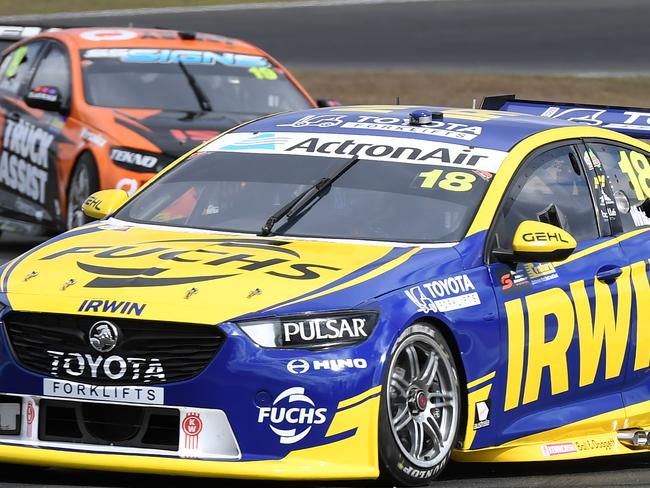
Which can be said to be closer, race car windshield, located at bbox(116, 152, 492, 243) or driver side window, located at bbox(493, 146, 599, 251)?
race car windshield, located at bbox(116, 152, 492, 243)

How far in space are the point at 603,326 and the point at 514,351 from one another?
0.69m

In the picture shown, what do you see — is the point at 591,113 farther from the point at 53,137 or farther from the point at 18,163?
the point at 18,163

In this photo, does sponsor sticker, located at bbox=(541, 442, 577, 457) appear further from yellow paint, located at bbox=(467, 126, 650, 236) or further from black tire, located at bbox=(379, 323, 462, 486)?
yellow paint, located at bbox=(467, 126, 650, 236)

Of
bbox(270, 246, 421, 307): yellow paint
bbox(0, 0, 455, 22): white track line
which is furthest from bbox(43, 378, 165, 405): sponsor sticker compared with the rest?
bbox(0, 0, 455, 22): white track line

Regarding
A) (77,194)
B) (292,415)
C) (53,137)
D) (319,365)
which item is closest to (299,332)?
(319,365)

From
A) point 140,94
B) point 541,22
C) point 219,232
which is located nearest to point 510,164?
point 219,232

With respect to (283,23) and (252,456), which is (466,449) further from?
(283,23)

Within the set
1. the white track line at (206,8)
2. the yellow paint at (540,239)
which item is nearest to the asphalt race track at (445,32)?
the white track line at (206,8)

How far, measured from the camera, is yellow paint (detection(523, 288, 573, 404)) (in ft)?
23.8

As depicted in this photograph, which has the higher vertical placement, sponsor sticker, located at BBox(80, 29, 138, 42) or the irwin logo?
sponsor sticker, located at BBox(80, 29, 138, 42)

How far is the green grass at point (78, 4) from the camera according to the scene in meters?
35.8

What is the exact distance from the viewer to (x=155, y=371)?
6.34 m

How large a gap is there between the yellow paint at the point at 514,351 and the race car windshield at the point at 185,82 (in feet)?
23.3

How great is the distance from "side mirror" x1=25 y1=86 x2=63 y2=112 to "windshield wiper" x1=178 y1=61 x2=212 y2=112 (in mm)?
1090
